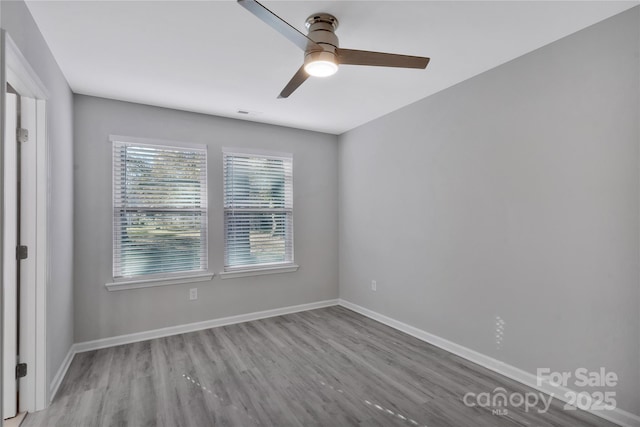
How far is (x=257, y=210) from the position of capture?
164 inches

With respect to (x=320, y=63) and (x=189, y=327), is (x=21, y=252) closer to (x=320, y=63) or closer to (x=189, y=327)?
(x=189, y=327)

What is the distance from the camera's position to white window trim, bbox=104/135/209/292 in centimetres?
334

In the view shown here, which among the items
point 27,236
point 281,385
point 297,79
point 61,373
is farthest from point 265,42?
point 61,373

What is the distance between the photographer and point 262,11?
4.82 ft

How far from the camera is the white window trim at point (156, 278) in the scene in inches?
131

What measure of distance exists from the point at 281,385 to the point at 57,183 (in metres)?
2.35

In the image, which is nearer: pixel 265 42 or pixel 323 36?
pixel 323 36

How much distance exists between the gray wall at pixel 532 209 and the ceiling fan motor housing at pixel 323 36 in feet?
5.16

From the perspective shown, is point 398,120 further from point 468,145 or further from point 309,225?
A: point 309,225

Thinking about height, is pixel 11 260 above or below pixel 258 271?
above

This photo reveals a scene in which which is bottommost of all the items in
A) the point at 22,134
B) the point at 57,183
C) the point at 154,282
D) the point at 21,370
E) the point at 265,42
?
the point at 21,370

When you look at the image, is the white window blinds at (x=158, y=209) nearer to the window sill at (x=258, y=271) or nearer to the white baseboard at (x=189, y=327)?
the window sill at (x=258, y=271)

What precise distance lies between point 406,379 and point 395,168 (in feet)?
7.25

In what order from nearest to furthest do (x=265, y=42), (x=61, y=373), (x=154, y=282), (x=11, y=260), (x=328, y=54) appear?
(x=328, y=54), (x=11, y=260), (x=265, y=42), (x=61, y=373), (x=154, y=282)
